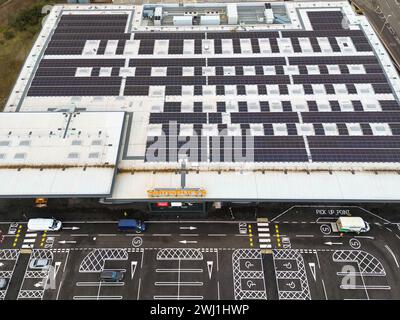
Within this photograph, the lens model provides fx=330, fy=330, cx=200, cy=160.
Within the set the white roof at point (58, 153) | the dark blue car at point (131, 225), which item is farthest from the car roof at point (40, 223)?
the dark blue car at point (131, 225)

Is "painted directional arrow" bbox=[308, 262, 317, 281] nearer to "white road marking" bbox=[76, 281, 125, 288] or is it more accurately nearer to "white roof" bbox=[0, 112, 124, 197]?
"white road marking" bbox=[76, 281, 125, 288]

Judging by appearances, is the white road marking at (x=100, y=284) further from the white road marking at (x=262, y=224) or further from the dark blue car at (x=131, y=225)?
the white road marking at (x=262, y=224)

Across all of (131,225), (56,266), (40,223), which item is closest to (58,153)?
(40,223)

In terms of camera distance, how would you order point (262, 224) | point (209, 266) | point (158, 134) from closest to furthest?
point (209, 266)
point (262, 224)
point (158, 134)

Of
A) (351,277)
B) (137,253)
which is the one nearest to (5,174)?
(137,253)

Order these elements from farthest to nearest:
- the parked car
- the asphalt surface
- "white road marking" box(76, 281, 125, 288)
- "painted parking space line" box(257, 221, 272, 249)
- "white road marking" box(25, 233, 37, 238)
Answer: the asphalt surface, "white road marking" box(25, 233, 37, 238), "painted parking space line" box(257, 221, 272, 249), "white road marking" box(76, 281, 125, 288), the parked car

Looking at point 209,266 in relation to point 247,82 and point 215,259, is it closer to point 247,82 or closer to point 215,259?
point 215,259

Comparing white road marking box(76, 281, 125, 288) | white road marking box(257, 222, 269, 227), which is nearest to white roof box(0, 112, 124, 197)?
white road marking box(76, 281, 125, 288)
